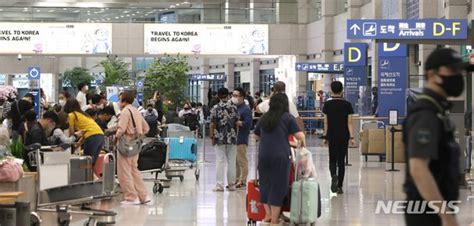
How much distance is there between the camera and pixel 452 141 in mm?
5121

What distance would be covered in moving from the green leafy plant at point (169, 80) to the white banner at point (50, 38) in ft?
19.8

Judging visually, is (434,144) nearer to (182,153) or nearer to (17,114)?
(17,114)

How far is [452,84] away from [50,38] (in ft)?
112

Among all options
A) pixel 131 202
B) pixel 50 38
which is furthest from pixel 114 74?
pixel 131 202

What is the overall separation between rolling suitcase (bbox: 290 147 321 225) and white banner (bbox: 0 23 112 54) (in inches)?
1105

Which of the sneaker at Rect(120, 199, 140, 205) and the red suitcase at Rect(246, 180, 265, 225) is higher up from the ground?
the red suitcase at Rect(246, 180, 265, 225)

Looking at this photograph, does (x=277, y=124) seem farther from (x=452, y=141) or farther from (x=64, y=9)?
(x=64, y=9)

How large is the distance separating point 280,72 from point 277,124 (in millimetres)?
33519

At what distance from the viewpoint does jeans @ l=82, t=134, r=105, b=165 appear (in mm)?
14164

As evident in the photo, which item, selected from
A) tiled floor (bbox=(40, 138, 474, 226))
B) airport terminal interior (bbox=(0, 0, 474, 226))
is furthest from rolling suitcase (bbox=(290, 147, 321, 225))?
tiled floor (bbox=(40, 138, 474, 226))

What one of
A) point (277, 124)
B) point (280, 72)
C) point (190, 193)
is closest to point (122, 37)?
point (280, 72)

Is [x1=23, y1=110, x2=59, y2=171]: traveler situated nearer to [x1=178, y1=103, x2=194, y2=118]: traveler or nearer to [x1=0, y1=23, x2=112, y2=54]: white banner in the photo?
[x1=178, y1=103, x2=194, y2=118]: traveler

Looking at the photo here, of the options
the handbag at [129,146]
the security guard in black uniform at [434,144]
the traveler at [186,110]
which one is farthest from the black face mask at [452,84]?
the traveler at [186,110]

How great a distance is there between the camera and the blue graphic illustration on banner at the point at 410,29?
1861 centimetres
